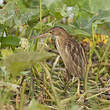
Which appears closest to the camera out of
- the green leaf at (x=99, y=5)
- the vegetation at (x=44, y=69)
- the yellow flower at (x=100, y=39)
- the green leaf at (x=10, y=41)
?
the vegetation at (x=44, y=69)

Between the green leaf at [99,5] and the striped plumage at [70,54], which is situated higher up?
the green leaf at [99,5]

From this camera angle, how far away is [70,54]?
11.4ft

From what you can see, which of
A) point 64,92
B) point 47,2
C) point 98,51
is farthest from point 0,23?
point 98,51

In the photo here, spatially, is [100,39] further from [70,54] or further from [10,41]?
[10,41]

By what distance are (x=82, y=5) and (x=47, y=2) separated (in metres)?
0.48

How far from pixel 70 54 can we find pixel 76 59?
83 mm

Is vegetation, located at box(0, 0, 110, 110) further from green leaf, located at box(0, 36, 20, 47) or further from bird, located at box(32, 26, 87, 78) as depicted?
bird, located at box(32, 26, 87, 78)

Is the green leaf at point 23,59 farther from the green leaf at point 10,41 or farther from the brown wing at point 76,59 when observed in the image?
the brown wing at point 76,59

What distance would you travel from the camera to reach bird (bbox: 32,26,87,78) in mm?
3482

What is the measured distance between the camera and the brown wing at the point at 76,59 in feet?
11.4

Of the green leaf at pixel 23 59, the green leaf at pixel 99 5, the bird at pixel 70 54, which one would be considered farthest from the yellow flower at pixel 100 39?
the green leaf at pixel 23 59

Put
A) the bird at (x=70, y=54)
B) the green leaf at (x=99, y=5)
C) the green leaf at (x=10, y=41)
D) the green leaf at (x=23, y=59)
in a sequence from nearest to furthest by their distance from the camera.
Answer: the green leaf at (x=23, y=59)
the green leaf at (x=99, y=5)
the green leaf at (x=10, y=41)
the bird at (x=70, y=54)

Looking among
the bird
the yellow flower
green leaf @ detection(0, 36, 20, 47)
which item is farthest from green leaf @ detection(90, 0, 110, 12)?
the yellow flower

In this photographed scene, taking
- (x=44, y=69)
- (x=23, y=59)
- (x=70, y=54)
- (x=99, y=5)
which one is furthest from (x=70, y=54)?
(x=23, y=59)
